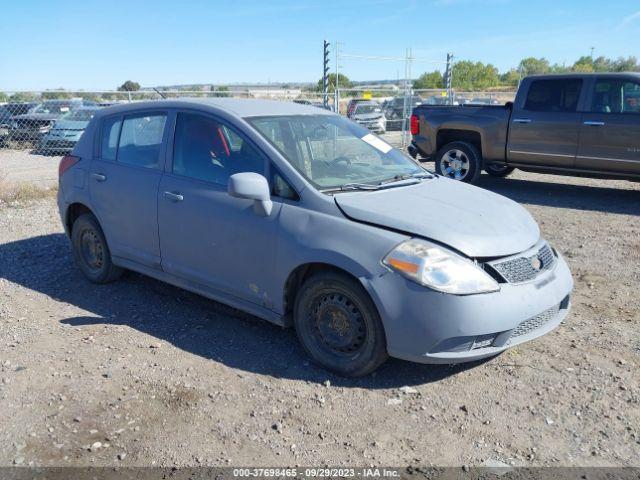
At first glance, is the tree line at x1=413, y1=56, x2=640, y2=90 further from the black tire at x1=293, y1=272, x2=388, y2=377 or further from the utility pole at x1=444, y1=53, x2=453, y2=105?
the black tire at x1=293, y1=272, x2=388, y2=377

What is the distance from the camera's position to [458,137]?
34.9 feet

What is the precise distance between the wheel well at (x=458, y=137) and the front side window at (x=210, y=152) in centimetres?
693

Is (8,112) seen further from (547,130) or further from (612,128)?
(612,128)

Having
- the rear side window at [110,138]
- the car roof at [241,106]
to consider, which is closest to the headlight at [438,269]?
the car roof at [241,106]

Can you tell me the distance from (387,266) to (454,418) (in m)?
0.95

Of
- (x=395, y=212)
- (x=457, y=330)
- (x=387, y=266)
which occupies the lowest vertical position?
(x=457, y=330)

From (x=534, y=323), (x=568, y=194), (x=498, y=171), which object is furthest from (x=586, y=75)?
(x=534, y=323)

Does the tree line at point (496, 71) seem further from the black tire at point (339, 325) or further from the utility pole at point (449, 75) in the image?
the black tire at point (339, 325)

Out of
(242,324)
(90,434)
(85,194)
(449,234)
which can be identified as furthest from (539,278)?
(85,194)

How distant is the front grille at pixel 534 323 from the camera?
3.63m

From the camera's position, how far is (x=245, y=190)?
12.7 ft

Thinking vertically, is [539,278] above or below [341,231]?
below

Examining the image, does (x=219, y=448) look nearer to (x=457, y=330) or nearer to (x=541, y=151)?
(x=457, y=330)

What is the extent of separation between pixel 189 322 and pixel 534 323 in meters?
2.61
